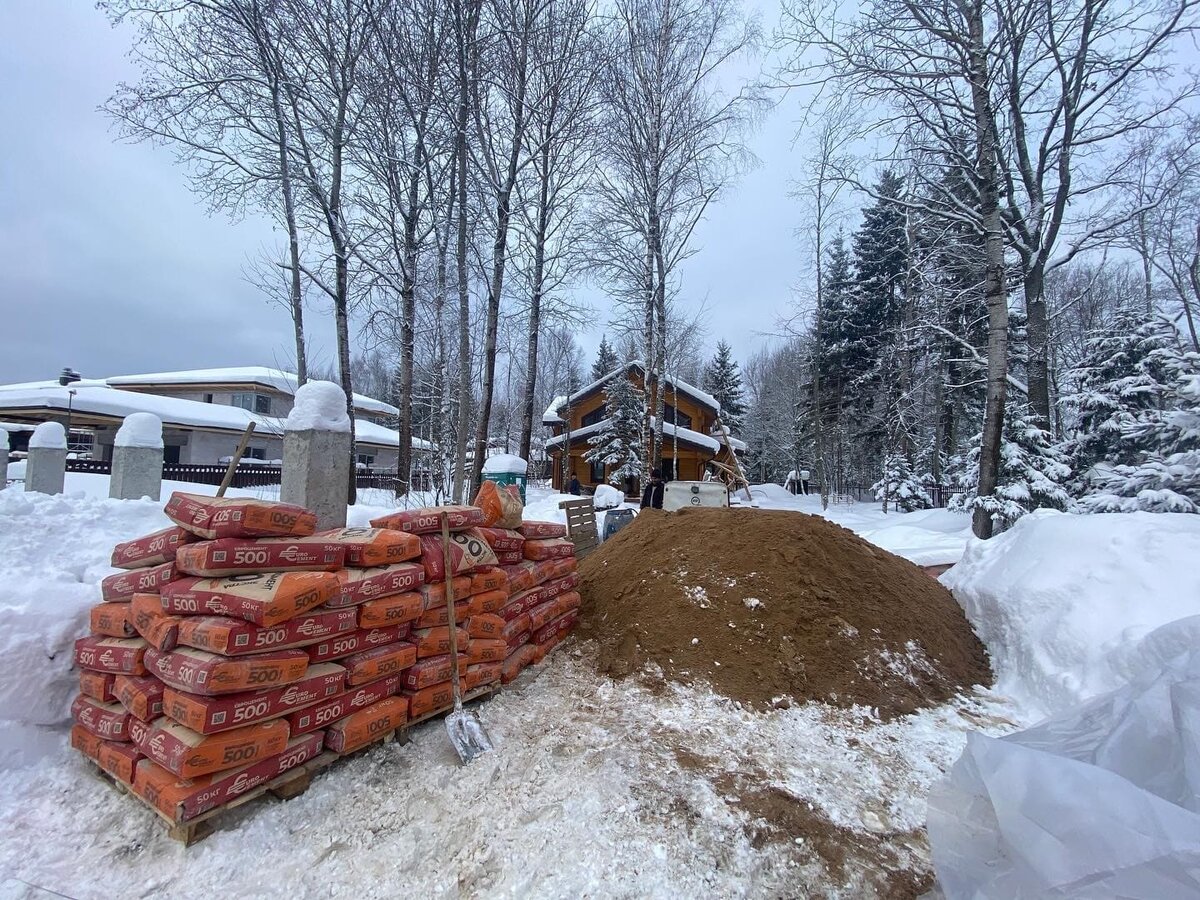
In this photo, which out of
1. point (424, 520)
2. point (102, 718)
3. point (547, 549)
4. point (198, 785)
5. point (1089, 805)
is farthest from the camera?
point (547, 549)

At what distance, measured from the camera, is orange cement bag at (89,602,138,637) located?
3.05 metres

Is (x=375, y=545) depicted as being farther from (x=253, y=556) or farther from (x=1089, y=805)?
(x=1089, y=805)

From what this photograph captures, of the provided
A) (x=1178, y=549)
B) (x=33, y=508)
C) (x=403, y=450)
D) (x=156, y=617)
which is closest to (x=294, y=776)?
(x=156, y=617)

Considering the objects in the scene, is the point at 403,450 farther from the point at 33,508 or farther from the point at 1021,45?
the point at 1021,45

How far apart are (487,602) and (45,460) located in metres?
9.24

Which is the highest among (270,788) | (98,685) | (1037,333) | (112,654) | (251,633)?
(1037,333)

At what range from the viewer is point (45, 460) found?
27.8 ft

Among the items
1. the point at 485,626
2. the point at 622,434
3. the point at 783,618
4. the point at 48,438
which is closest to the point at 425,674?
the point at 485,626

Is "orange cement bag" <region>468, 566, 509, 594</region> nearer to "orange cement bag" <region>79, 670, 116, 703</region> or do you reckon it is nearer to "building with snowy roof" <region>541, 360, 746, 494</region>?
"orange cement bag" <region>79, 670, 116, 703</region>

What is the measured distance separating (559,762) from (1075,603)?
416 centimetres

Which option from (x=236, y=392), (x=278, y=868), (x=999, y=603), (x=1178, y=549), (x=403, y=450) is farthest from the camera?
(x=236, y=392)

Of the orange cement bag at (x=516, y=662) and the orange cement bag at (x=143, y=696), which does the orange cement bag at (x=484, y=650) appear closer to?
the orange cement bag at (x=516, y=662)

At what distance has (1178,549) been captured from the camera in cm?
400

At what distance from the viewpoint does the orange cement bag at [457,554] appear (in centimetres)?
374
